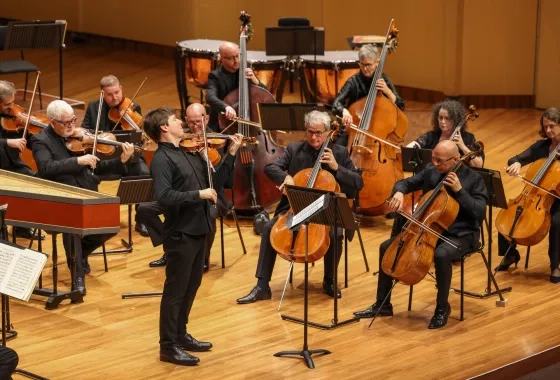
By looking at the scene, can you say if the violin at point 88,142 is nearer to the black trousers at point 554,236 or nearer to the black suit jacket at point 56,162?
the black suit jacket at point 56,162

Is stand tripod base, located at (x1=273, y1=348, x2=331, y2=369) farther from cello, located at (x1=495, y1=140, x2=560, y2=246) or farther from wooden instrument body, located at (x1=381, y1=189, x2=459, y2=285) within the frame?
cello, located at (x1=495, y1=140, x2=560, y2=246)

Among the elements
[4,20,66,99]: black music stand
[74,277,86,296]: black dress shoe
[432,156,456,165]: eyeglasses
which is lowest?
[74,277,86,296]: black dress shoe

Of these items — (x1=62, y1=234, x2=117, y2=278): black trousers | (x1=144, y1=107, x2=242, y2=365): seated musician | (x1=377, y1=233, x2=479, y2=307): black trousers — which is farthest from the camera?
(x1=62, y1=234, x2=117, y2=278): black trousers

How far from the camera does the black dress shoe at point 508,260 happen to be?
696cm

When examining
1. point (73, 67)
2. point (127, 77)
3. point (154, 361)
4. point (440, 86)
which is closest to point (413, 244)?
point (154, 361)

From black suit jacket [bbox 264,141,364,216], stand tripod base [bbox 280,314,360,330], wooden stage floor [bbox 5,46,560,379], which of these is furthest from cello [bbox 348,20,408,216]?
stand tripod base [bbox 280,314,360,330]

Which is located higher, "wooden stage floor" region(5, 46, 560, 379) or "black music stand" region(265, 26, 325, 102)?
"black music stand" region(265, 26, 325, 102)

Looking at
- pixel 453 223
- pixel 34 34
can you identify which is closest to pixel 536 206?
pixel 453 223

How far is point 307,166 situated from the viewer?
6.62 metres

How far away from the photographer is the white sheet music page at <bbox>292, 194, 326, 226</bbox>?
514cm

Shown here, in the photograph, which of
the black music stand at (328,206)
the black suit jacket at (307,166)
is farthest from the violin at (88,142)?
the black music stand at (328,206)

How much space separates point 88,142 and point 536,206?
274cm

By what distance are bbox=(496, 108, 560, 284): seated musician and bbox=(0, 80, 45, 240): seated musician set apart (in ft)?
10.2

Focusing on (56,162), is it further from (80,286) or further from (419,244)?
(419,244)
